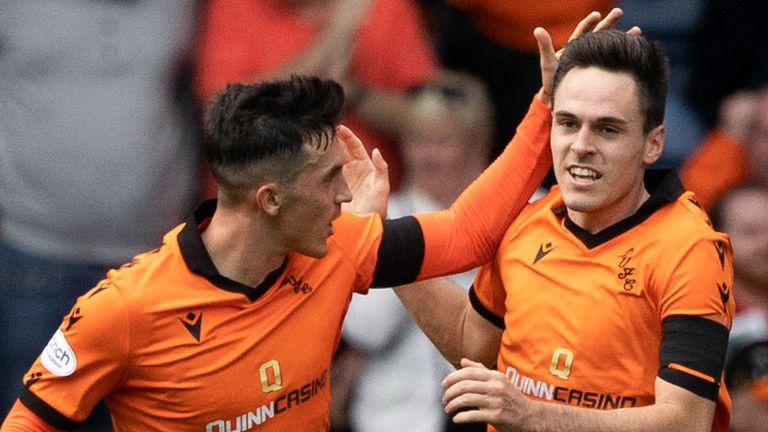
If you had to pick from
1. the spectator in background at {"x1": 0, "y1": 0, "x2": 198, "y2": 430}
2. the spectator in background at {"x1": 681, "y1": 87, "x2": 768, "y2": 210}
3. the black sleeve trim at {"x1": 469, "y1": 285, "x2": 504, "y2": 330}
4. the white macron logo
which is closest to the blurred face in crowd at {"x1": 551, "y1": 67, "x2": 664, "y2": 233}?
the black sleeve trim at {"x1": 469, "y1": 285, "x2": 504, "y2": 330}

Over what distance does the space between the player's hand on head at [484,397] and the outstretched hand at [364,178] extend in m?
0.94

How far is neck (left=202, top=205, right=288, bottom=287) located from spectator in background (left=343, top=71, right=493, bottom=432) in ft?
5.82

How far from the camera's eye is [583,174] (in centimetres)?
487

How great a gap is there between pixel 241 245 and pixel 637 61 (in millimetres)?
1129

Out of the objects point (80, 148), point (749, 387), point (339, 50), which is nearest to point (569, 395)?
point (749, 387)

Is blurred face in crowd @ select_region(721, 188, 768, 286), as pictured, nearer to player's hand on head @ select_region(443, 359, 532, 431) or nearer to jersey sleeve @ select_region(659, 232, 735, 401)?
jersey sleeve @ select_region(659, 232, 735, 401)

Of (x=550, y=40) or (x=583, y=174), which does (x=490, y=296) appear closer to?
(x=583, y=174)

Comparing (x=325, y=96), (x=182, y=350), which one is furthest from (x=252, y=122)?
(x=182, y=350)

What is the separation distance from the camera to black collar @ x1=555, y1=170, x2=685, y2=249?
494 centimetres

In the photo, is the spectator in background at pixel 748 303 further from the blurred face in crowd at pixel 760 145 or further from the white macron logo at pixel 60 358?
the white macron logo at pixel 60 358

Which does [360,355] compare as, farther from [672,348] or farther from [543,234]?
[672,348]

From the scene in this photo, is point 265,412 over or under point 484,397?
under

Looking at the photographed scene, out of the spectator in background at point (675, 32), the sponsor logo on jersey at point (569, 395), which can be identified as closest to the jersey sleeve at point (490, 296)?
the sponsor logo on jersey at point (569, 395)

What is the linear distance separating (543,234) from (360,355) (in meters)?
1.93
